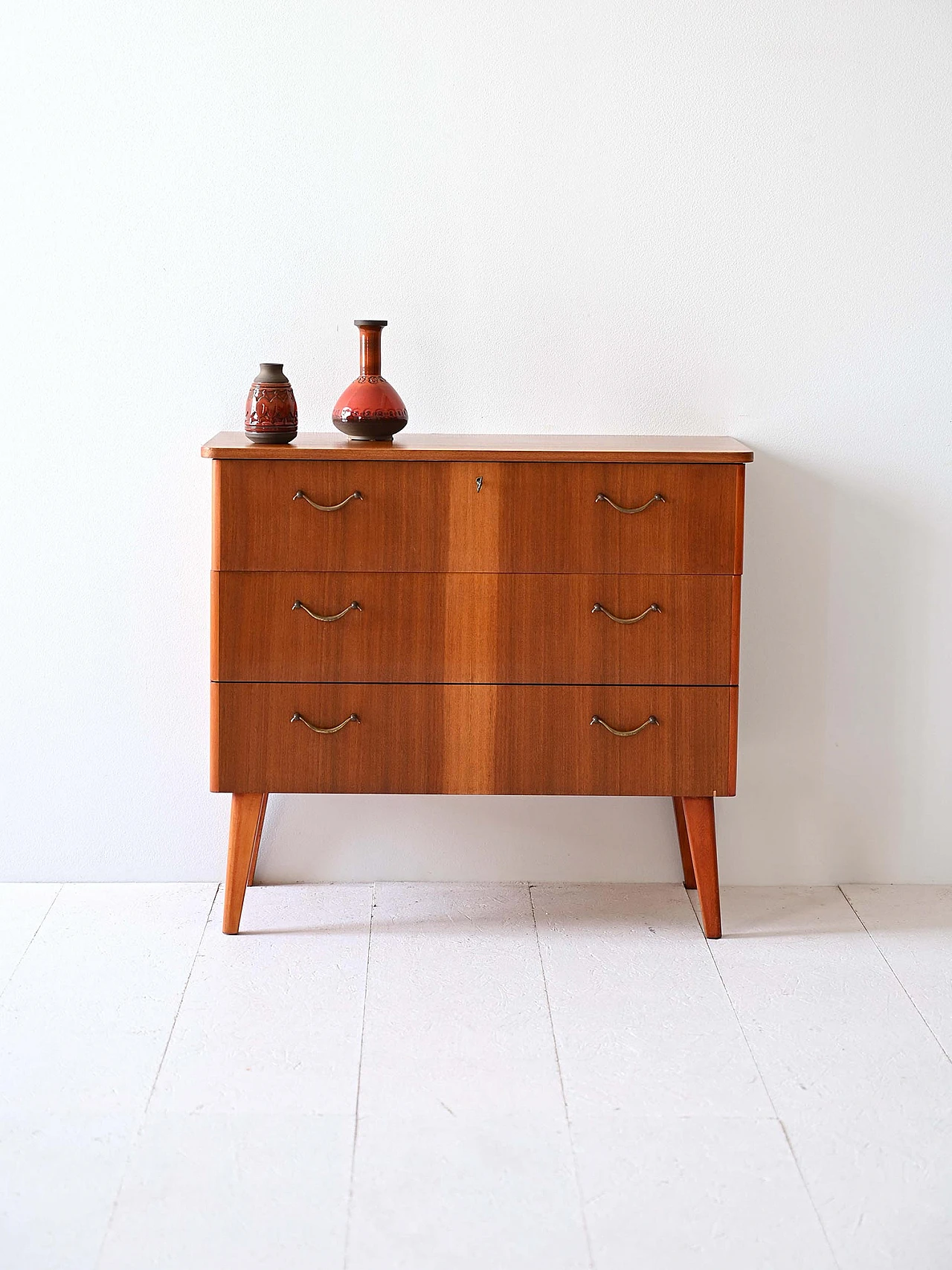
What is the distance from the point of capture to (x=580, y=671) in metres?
2.18

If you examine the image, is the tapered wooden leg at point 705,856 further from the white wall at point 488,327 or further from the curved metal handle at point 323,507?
the curved metal handle at point 323,507

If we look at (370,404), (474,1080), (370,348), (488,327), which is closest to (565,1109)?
(474,1080)

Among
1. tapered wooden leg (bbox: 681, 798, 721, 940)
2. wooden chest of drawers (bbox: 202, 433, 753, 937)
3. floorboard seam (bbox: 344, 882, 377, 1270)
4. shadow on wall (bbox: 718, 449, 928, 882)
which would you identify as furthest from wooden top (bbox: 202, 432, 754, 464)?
floorboard seam (bbox: 344, 882, 377, 1270)

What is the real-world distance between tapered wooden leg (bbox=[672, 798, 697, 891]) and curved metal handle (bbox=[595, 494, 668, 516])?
2.09 ft

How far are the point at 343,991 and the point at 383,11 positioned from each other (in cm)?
170

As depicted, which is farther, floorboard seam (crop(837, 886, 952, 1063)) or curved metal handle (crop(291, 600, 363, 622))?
curved metal handle (crop(291, 600, 363, 622))

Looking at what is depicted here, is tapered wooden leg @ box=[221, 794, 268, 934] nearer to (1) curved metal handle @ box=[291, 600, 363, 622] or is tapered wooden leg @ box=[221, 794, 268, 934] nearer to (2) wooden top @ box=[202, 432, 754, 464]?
(1) curved metal handle @ box=[291, 600, 363, 622]

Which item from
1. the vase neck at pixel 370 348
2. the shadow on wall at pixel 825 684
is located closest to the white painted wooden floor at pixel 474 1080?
the shadow on wall at pixel 825 684

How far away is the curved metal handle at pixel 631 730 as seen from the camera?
7.20ft

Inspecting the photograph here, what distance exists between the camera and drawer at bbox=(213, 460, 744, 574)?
83.7 inches

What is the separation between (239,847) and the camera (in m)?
2.27

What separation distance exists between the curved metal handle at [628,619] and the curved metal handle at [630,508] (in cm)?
16

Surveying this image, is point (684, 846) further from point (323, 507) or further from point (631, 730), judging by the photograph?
point (323, 507)

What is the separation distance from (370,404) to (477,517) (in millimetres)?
276
